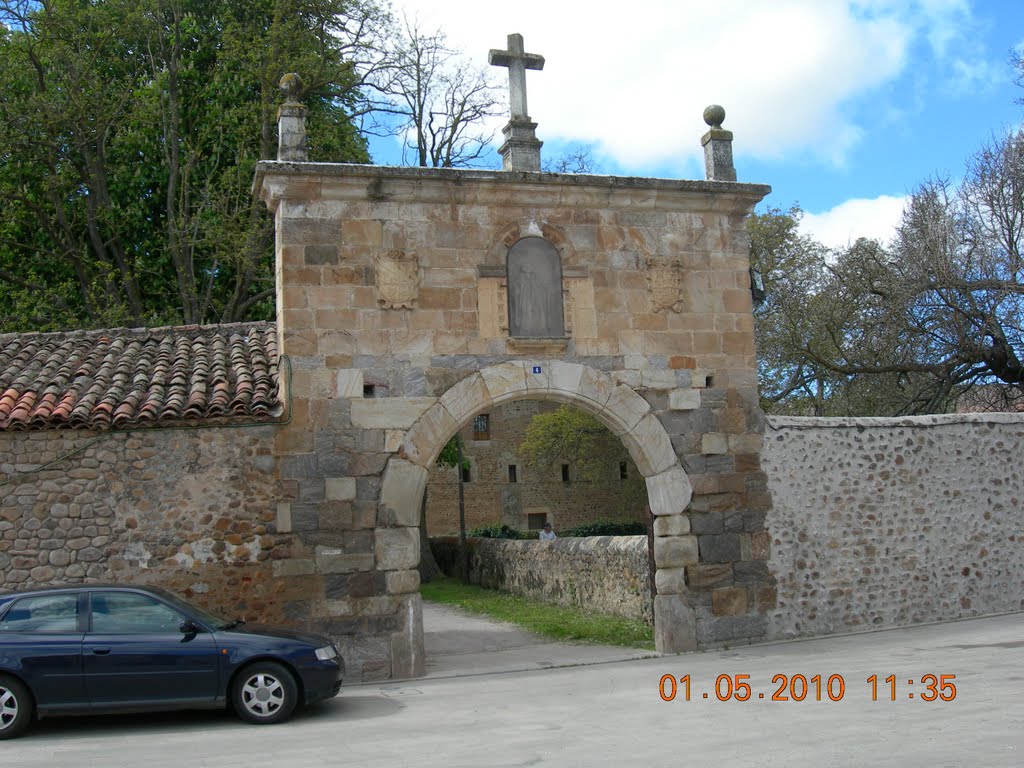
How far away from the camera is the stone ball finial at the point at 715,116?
11664 mm

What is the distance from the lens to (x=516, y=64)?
11.2m

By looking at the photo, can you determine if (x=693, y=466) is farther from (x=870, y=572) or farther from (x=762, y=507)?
(x=870, y=572)

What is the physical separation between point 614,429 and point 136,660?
5452 millimetres

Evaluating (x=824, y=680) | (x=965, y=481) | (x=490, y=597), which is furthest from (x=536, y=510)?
(x=824, y=680)

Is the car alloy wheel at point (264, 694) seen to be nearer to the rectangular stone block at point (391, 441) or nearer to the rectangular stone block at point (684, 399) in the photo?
the rectangular stone block at point (391, 441)

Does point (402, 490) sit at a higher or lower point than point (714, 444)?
lower

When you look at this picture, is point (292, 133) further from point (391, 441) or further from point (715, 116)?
point (715, 116)

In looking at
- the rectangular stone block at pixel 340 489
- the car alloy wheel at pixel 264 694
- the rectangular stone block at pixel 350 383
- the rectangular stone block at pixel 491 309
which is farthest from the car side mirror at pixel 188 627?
the rectangular stone block at pixel 491 309

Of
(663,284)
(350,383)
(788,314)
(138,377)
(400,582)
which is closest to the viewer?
(400,582)

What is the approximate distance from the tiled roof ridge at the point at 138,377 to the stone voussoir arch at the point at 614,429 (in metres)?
1.65

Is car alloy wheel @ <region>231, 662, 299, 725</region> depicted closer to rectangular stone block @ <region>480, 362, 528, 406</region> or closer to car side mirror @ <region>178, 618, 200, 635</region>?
car side mirror @ <region>178, 618, 200, 635</region>

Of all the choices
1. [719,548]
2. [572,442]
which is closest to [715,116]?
[719,548]

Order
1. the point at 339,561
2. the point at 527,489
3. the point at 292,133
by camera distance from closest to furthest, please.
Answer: the point at 339,561 < the point at 292,133 < the point at 527,489

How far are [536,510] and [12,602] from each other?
29.9 m
